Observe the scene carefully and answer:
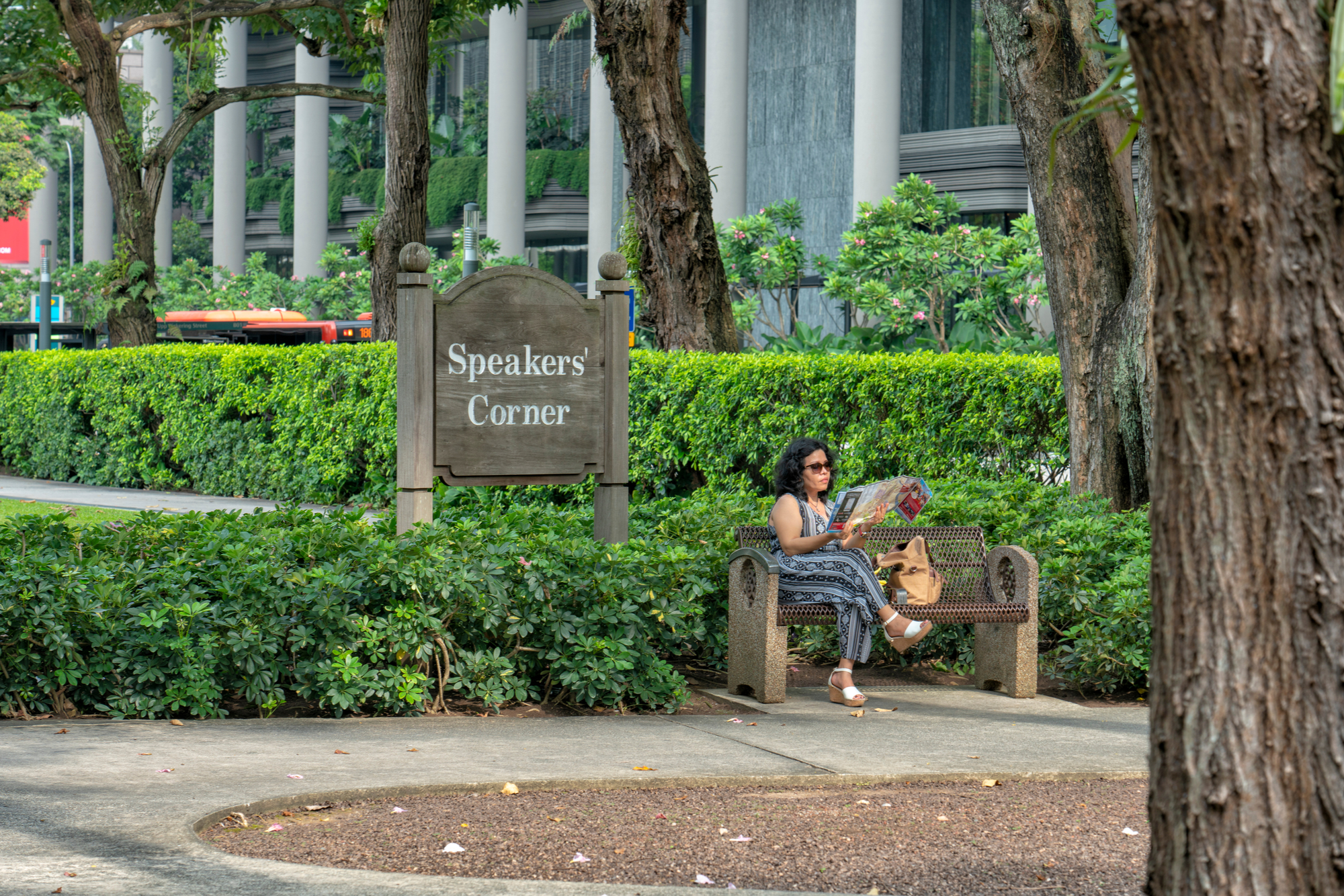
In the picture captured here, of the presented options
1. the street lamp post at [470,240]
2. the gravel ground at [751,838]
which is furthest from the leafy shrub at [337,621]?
the street lamp post at [470,240]

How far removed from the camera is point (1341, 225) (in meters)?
2.51

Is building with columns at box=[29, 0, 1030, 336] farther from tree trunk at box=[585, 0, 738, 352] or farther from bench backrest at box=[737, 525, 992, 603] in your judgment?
bench backrest at box=[737, 525, 992, 603]

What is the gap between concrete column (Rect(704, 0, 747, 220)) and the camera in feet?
108

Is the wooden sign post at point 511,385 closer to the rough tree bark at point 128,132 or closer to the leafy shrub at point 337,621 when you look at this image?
the leafy shrub at point 337,621

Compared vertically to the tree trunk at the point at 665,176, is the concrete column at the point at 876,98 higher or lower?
higher

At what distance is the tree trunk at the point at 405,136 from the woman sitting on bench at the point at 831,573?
884 cm

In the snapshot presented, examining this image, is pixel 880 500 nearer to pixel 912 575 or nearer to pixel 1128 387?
pixel 912 575

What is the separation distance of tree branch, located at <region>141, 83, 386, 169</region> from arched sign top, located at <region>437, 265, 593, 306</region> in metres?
12.7

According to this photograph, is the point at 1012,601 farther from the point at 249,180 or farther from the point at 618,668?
the point at 249,180

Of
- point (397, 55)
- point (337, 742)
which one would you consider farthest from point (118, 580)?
point (397, 55)

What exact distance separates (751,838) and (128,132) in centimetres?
1927

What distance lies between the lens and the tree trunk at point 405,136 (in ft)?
48.3

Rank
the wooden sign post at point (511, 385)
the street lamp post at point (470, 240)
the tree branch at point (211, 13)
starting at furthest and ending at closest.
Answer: the street lamp post at point (470, 240) < the tree branch at point (211, 13) < the wooden sign post at point (511, 385)

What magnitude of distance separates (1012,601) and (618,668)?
1.88 meters
